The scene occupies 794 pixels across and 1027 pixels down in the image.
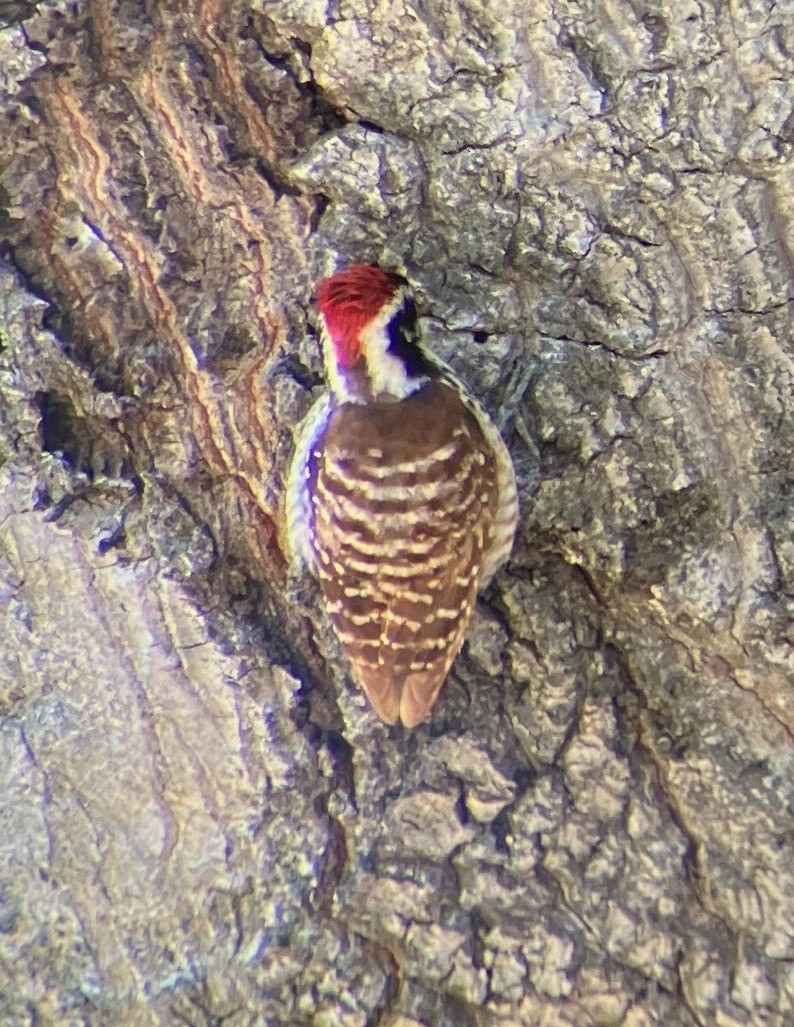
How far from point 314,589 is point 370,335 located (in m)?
0.48

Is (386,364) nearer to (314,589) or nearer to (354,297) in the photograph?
(354,297)

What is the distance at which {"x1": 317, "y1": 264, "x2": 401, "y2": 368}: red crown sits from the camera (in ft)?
5.43

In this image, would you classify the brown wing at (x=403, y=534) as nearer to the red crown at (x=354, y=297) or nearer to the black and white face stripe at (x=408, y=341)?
the black and white face stripe at (x=408, y=341)

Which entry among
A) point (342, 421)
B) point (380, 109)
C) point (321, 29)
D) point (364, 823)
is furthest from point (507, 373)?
point (364, 823)

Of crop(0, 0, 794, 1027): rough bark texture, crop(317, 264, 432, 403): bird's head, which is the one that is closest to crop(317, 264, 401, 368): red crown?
crop(317, 264, 432, 403): bird's head

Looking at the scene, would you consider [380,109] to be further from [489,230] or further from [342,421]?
[342,421]

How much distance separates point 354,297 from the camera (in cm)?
166

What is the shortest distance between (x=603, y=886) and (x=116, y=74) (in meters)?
1.56

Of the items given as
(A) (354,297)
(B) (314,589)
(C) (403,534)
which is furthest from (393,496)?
(A) (354,297)

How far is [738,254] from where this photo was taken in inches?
64.6

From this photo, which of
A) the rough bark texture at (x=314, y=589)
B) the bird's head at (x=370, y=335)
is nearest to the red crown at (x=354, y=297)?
the bird's head at (x=370, y=335)

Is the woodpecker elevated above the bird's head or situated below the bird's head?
below

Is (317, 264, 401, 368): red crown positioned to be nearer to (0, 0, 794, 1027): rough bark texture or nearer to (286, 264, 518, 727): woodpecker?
(286, 264, 518, 727): woodpecker

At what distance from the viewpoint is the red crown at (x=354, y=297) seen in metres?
1.66
